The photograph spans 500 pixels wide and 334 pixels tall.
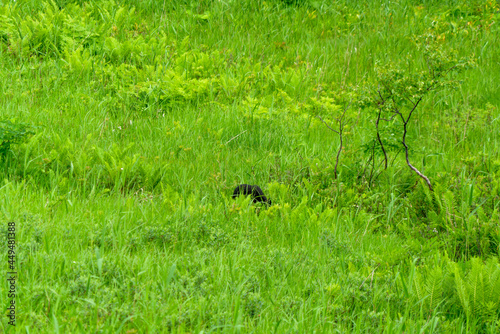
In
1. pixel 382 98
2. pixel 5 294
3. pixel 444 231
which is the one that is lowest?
pixel 444 231

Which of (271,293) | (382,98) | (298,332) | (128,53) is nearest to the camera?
(298,332)

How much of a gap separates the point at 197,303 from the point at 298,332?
55 centimetres

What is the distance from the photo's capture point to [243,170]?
15.5 feet

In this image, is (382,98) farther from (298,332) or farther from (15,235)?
(15,235)

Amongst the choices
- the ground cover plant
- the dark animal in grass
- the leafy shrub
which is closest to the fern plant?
the ground cover plant

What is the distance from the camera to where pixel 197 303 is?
104 inches

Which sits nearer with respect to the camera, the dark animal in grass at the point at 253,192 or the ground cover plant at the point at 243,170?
the ground cover plant at the point at 243,170

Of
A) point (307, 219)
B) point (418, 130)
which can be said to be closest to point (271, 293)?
point (307, 219)

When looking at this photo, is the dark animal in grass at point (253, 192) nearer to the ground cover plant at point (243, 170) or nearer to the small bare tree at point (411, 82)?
the ground cover plant at point (243, 170)

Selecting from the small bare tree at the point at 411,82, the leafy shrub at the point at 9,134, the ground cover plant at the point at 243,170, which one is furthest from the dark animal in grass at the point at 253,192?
the leafy shrub at the point at 9,134

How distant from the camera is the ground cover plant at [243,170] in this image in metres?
2.76

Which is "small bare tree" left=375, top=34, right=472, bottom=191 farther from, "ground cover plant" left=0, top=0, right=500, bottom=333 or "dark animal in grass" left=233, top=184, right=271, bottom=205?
"dark animal in grass" left=233, top=184, right=271, bottom=205

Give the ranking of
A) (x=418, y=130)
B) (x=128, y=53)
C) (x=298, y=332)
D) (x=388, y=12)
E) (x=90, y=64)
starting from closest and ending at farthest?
1. (x=298, y=332)
2. (x=418, y=130)
3. (x=90, y=64)
4. (x=128, y=53)
5. (x=388, y=12)

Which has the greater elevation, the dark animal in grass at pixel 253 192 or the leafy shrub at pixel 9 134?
the leafy shrub at pixel 9 134
